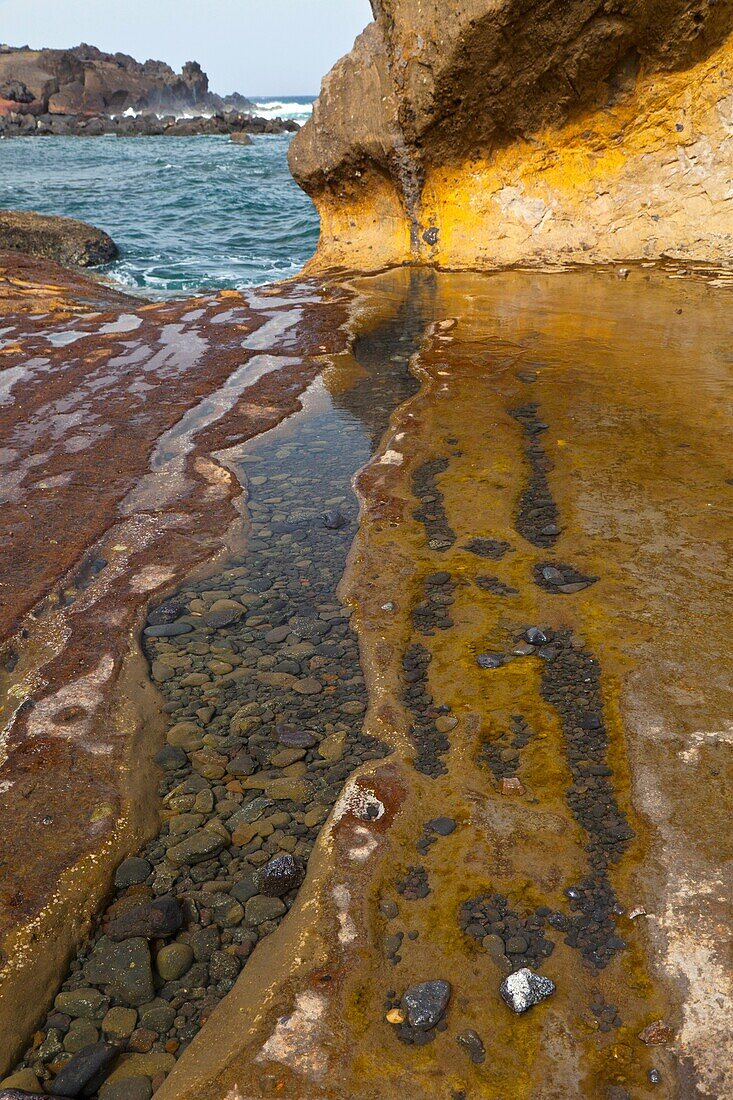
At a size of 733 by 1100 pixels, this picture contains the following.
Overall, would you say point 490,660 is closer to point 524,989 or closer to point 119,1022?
point 524,989

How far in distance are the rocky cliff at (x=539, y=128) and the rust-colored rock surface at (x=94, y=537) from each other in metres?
2.61

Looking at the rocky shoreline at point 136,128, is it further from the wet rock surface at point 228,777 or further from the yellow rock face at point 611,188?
the wet rock surface at point 228,777

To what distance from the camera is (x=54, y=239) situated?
1358 centimetres

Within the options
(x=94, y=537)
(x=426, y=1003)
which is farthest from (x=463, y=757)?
(x=94, y=537)

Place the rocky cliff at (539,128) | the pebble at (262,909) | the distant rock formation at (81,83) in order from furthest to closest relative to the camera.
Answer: the distant rock formation at (81,83)
the rocky cliff at (539,128)
the pebble at (262,909)

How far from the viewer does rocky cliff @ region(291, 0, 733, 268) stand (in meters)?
7.72

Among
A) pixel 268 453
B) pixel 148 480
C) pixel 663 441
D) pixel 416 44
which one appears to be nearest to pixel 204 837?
pixel 148 480

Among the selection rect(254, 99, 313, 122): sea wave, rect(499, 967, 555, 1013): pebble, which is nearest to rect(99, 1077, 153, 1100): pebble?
rect(499, 967, 555, 1013): pebble

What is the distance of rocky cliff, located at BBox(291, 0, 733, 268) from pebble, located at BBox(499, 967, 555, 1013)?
805 centimetres

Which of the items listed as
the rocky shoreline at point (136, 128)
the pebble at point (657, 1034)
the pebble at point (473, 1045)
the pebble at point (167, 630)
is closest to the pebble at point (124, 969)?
the pebble at point (473, 1045)

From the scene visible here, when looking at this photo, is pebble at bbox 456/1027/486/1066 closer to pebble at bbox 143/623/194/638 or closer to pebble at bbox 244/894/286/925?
pebble at bbox 244/894/286/925

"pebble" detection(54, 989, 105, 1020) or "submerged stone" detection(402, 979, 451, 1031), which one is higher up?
"submerged stone" detection(402, 979, 451, 1031)

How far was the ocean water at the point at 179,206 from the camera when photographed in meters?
14.1

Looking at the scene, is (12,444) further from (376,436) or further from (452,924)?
(452,924)
